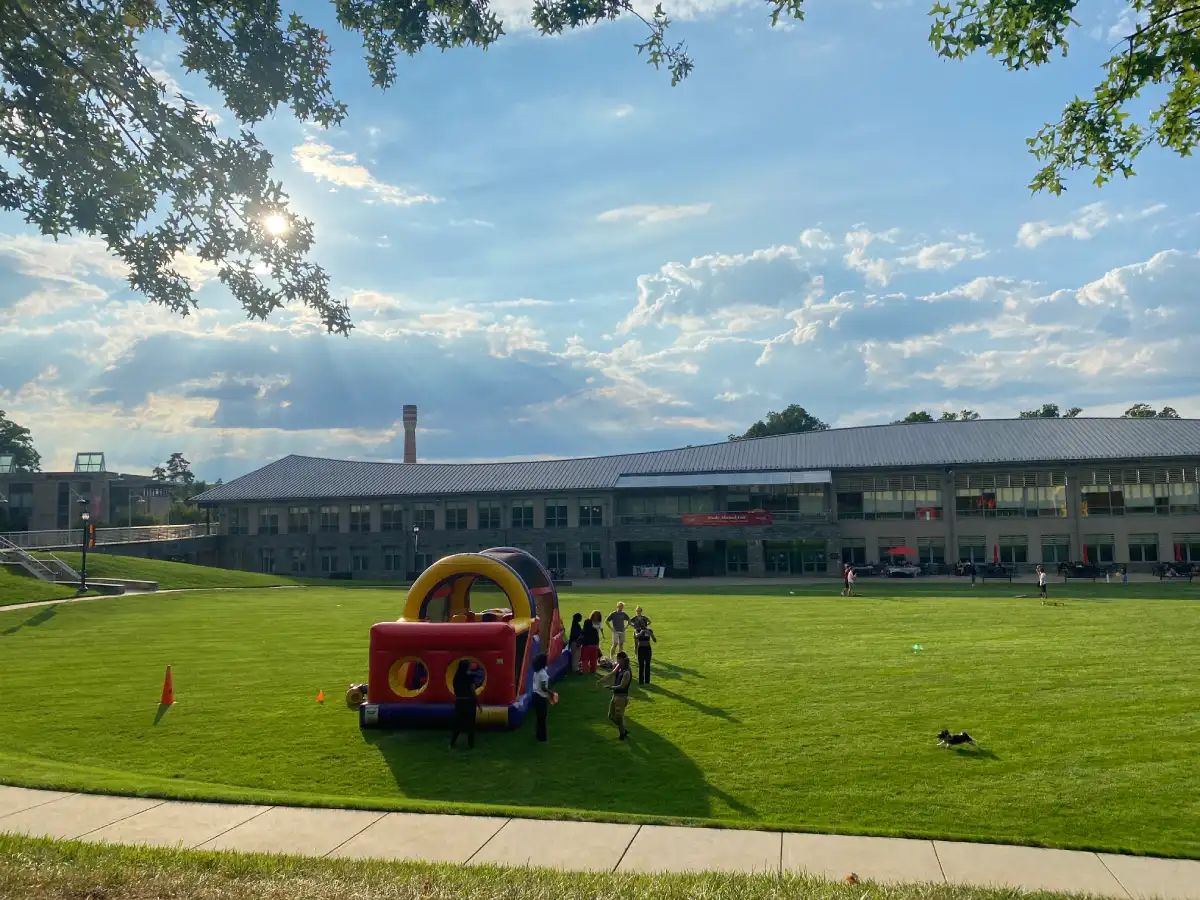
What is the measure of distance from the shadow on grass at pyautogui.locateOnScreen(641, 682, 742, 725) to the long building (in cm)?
4815

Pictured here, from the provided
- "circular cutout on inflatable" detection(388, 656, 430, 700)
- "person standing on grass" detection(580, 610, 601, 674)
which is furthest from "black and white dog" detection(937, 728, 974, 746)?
"person standing on grass" detection(580, 610, 601, 674)

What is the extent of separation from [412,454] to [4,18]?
89733 millimetres

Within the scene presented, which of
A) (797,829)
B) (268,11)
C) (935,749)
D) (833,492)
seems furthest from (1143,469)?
(268,11)

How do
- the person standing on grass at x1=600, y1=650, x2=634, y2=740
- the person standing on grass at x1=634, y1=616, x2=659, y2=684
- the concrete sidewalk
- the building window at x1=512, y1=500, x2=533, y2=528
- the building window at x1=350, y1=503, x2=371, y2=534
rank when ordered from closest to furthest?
the concrete sidewalk → the person standing on grass at x1=600, y1=650, x2=634, y2=740 → the person standing on grass at x1=634, y1=616, x2=659, y2=684 → the building window at x1=512, y1=500, x2=533, y2=528 → the building window at x1=350, y1=503, x2=371, y2=534

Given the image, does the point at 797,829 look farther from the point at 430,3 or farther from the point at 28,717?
the point at 28,717

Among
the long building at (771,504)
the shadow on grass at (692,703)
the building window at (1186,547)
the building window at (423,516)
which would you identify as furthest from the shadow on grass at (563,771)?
the building window at (423,516)

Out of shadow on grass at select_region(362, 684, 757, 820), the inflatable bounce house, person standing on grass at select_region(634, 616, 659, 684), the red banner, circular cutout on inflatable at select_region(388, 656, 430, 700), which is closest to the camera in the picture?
shadow on grass at select_region(362, 684, 757, 820)

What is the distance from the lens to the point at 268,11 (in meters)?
11.7

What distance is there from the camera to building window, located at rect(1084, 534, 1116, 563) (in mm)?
61878

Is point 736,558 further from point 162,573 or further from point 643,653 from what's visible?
point 643,653

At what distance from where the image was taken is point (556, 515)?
71.7m

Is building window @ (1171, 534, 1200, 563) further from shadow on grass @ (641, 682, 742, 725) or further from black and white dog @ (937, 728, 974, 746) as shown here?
black and white dog @ (937, 728, 974, 746)

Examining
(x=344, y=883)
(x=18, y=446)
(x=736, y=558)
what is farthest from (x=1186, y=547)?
(x=18, y=446)

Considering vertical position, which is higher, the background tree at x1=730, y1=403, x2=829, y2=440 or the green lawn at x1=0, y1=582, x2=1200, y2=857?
the background tree at x1=730, y1=403, x2=829, y2=440
